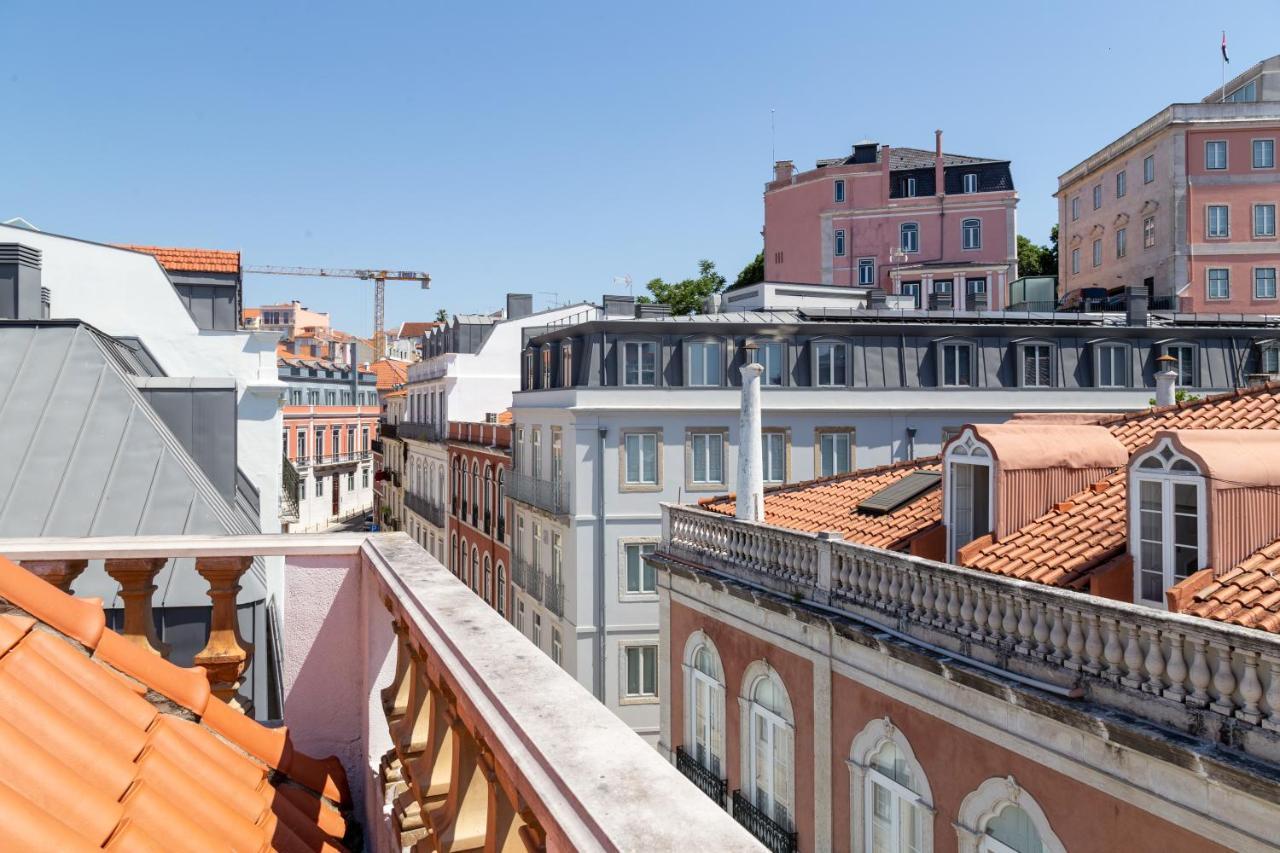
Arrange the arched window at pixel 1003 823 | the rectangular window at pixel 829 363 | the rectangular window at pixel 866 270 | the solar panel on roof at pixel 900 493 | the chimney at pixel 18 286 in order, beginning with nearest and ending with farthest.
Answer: the arched window at pixel 1003 823 → the solar panel on roof at pixel 900 493 → the chimney at pixel 18 286 → the rectangular window at pixel 829 363 → the rectangular window at pixel 866 270

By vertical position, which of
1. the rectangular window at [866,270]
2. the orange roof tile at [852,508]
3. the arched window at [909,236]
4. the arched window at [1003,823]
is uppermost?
the arched window at [909,236]

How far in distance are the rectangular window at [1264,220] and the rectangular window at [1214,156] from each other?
96.7 inches

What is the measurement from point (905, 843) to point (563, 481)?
2042 centimetres

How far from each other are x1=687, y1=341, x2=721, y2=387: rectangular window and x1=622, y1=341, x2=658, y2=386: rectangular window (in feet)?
3.71

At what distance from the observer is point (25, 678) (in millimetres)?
2355

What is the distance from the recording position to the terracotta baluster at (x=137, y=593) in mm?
3625

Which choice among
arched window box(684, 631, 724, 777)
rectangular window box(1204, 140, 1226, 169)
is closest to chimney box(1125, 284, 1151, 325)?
rectangular window box(1204, 140, 1226, 169)

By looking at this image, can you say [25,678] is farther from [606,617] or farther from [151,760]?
[606,617]

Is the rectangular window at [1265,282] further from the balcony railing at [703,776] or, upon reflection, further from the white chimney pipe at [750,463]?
the balcony railing at [703,776]

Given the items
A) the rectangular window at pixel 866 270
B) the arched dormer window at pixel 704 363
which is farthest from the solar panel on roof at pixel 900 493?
the rectangular window at pixel 866 270

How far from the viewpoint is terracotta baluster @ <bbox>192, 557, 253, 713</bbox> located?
3.71 metres

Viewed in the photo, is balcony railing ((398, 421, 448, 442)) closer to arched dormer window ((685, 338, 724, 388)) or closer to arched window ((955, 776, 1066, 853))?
arched dormer window ((685, 338, 724, 388))

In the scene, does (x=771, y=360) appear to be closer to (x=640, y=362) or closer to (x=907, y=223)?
(x=640, y=362)

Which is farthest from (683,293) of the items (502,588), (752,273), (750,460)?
(750,460)
